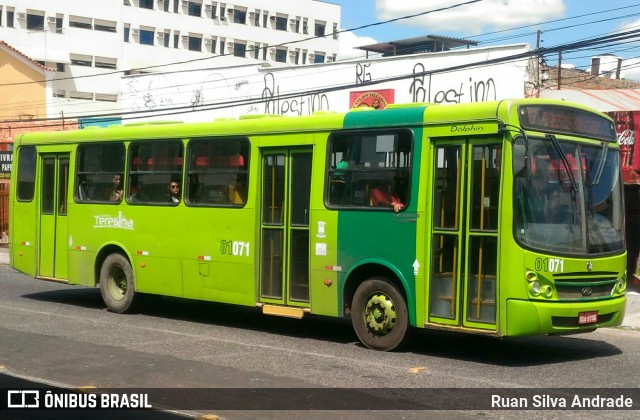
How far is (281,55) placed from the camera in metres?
84.8

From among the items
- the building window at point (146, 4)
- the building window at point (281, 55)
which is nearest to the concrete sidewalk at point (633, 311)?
the building window at point (146, 4)

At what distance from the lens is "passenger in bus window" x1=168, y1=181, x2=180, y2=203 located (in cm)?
1430

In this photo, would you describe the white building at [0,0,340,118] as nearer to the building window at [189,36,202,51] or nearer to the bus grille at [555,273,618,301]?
the building window at [189,36,202,51]

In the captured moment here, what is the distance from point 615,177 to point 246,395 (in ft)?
18.1

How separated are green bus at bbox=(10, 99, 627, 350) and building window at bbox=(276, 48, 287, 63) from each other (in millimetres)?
69881

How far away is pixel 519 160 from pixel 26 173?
1026cm

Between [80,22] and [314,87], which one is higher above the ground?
[80,22]

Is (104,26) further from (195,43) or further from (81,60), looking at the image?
(195,43)

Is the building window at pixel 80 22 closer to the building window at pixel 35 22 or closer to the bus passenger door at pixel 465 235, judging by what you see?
the building window at pixel 35 22

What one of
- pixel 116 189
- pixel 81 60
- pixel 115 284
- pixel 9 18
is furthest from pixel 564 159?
pixel 81 60

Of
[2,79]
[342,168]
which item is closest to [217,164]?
[342,168]

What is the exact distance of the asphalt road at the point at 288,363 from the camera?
27.9 ft

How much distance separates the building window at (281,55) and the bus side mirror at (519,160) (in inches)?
2960

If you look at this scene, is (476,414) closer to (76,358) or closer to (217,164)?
(76,358)
